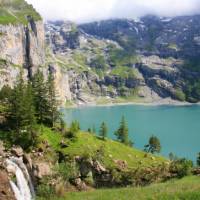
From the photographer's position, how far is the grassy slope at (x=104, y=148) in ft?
242

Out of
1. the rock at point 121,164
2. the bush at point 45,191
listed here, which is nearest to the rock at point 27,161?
the bush at point 45,191

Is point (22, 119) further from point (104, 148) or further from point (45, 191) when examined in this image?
point (104, 148)

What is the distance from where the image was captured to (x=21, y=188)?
192ft

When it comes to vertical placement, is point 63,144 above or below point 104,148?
above

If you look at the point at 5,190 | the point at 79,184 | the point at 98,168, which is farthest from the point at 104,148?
the point at 5,190

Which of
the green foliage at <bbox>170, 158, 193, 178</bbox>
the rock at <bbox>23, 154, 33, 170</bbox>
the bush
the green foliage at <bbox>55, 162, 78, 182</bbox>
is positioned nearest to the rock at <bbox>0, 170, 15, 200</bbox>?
the bush

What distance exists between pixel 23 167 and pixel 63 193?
7.63m

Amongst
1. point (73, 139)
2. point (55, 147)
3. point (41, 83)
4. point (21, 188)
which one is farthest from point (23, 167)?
point (41, 83)

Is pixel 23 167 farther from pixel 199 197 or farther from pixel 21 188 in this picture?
pixel 199 197

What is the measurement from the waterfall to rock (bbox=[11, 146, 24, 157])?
1425 mm

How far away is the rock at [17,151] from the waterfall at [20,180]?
56.1 inches

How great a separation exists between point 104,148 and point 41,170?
644 inches

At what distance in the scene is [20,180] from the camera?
60062 millimetres

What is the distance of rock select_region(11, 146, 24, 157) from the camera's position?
214ft
